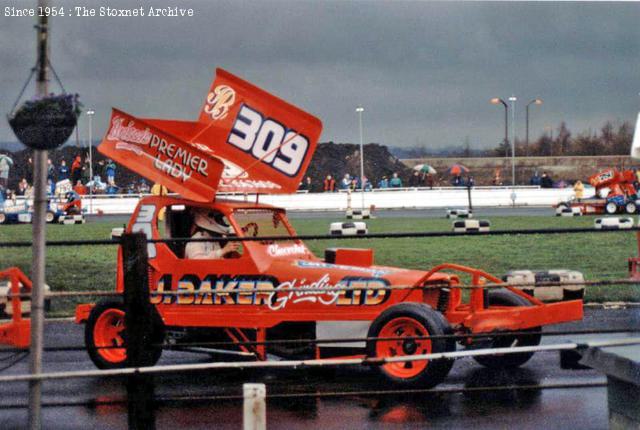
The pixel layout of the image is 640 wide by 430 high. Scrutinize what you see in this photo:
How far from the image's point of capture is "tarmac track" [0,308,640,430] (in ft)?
22.2

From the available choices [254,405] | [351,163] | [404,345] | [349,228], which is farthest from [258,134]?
[351,163]

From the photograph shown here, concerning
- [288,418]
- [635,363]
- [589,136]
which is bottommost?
[288,418]

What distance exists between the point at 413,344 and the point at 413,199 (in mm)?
33448

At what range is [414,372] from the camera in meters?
7.75

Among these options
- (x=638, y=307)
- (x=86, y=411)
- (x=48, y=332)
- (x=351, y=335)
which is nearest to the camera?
(x=86, y=411)

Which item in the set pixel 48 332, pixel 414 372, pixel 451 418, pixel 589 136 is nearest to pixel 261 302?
pixel 414 372

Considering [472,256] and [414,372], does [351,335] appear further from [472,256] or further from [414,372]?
[472,256]

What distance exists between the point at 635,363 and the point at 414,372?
3.47 metres

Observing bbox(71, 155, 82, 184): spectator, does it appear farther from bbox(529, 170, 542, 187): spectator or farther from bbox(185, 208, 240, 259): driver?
bbox(185, 208, 240, 259): driver

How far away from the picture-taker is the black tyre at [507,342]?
8.90m

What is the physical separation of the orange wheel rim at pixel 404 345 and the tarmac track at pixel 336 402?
20 cm

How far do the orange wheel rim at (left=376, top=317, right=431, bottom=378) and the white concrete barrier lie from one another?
31.3 metres

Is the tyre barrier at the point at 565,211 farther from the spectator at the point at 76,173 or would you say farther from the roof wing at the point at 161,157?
the roof wing at the point at 161,157

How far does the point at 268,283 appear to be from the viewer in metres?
8.65
